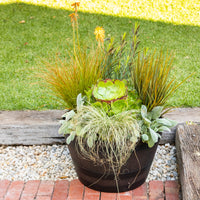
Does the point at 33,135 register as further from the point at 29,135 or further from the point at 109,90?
the point at 109,90

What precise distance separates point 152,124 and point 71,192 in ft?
2.85

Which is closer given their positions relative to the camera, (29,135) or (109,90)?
(109,90)

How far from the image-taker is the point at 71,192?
2475 mm

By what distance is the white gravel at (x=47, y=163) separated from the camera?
8.74 feet

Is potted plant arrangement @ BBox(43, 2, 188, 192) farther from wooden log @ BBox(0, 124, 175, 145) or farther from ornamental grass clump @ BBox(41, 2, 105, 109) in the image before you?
wooden log @ BBox(0, 124, 175, 145)

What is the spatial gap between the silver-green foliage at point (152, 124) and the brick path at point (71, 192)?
498 millimetres

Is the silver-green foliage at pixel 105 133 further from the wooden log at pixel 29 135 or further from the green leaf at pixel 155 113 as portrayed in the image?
the wooden log at pixel 29 135

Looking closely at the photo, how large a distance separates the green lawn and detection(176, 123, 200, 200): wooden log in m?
0.68

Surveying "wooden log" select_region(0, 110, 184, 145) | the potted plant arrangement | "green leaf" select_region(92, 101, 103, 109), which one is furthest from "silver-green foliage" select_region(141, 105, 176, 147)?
"wooden log" select_region(0, 110, 184, 145)

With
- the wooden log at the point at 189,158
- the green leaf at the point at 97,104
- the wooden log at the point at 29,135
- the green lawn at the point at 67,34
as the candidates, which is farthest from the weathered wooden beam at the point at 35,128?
the green leaf at the point at 97,104

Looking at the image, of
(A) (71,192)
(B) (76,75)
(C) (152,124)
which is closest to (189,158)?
(C) (152,124)

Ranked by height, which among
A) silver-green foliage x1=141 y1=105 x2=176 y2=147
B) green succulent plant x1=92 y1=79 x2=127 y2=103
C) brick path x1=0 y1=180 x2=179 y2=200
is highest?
green succulent plant x1=92 y1=79 x2=127 y2=103

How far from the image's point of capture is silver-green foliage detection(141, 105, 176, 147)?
2.15 m

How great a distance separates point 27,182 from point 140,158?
102cm
